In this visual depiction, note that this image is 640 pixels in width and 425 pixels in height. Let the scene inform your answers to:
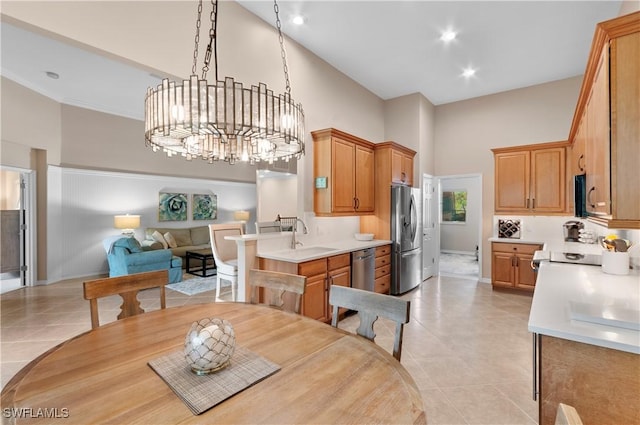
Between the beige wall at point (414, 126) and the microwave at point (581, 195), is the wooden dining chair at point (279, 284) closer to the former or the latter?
the microwave at point (581, 195)

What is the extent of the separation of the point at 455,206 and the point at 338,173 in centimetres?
627

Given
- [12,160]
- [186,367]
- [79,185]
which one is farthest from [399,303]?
[79,185]

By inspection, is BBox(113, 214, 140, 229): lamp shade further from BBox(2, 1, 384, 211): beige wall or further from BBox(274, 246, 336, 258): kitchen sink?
BBox(274, 246, 336, 258): kitchen sink

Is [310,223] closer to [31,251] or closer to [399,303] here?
[399,303]

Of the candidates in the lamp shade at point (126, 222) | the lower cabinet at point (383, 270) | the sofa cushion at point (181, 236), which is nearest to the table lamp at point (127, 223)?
the lamp shade at point (126, 222)

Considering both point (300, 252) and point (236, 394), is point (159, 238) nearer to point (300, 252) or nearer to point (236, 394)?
point (300, 252)

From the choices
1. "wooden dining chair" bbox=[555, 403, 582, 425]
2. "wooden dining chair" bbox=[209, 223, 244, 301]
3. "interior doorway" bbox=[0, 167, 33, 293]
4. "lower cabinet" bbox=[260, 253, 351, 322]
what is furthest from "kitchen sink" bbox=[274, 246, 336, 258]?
"interior doorway" bbox=[0, 167, 33, 293]

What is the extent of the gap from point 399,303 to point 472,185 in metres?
8.34

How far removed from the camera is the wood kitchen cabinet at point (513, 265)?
4586 millimetres

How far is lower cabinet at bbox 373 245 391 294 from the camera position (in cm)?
431

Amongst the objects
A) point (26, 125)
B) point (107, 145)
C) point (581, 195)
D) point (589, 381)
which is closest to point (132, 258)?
point (107, 145)

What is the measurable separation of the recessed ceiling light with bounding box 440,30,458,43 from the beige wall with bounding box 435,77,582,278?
2235 mm

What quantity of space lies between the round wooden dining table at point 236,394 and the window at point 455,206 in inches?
335

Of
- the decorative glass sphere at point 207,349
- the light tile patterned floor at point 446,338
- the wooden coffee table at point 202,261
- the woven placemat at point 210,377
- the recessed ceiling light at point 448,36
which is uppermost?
the recessed ceiling light at point 448,36
